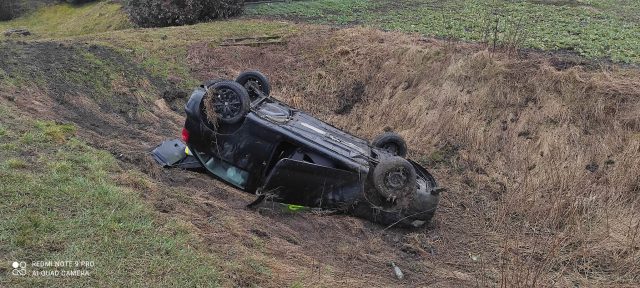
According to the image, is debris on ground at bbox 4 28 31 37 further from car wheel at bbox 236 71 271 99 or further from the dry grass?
car wheel at bbox 236 71 271 99

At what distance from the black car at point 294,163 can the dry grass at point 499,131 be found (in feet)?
3.22

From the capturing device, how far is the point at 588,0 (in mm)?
22641

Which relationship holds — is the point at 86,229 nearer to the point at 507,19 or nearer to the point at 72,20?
the point at 507,19

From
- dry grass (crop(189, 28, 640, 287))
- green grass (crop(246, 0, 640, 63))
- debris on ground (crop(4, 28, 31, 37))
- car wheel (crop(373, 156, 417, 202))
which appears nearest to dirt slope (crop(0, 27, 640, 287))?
dry grass (crop(189, 28, 640, 287))

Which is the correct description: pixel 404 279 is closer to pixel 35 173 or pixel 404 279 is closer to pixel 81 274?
pixel 81 274

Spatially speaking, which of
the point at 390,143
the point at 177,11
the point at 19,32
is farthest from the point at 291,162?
the point at 19,32

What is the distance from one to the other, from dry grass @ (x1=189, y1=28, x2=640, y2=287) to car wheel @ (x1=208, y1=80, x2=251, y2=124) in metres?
3.14

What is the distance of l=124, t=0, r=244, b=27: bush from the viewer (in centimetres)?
1912

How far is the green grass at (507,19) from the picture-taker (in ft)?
43.8

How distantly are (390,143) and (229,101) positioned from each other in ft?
10.5

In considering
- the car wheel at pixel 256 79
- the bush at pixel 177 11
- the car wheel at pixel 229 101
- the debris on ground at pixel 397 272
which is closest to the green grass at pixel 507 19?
the bush at pixel 177 11

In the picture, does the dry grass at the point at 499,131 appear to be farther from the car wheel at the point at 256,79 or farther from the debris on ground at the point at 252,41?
the car wheel at the point at 256,79

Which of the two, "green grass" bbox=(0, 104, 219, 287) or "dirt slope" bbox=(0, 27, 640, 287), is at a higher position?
"green grass" bbox=(0, 104, 219, 287)

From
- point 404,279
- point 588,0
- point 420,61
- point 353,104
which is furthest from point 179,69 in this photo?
point 588,0
